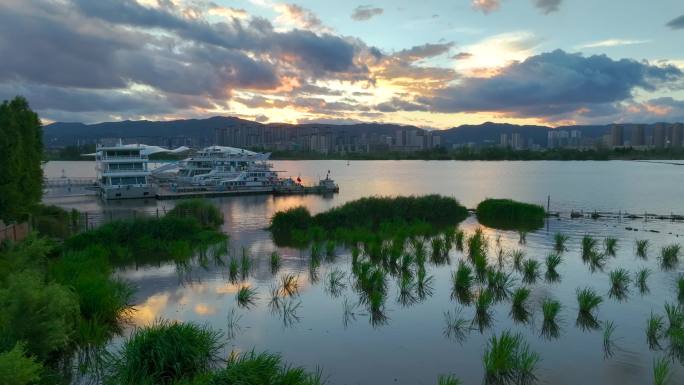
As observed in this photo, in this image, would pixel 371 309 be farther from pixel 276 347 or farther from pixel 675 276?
pixel 675 276

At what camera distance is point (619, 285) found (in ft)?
60.5

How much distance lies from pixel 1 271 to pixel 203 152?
200 ft

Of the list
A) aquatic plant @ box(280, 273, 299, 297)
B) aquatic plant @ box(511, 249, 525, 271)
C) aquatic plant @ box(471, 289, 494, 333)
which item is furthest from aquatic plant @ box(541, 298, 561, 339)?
aquatic plant @ box(280, 273, 299, 297)

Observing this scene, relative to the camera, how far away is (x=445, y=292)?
59.3 ft

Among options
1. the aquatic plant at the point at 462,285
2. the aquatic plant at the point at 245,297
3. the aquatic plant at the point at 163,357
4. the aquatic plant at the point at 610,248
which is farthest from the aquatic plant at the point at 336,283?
the aquatic plant at the point at 610,248

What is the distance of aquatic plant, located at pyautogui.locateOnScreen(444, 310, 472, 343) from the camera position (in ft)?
45.5

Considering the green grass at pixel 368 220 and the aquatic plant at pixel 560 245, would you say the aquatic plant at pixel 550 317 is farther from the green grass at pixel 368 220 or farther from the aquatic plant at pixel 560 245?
the green grass at pixel 368 220

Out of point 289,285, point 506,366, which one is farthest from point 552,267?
point 506,366

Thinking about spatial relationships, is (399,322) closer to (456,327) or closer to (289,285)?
(456,327)

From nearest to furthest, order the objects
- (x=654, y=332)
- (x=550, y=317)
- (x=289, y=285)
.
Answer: (x=654, y=332)
(x=550, y=317)
(x=289, y=285)

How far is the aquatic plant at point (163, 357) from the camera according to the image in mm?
9977

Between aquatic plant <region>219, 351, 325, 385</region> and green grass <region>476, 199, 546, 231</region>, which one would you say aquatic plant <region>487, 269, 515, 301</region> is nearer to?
aquatic plant <region>219, 351, 325, 385</region>

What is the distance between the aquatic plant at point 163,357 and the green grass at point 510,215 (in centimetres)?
2810

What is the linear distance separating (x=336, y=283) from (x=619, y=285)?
10.2 metres
